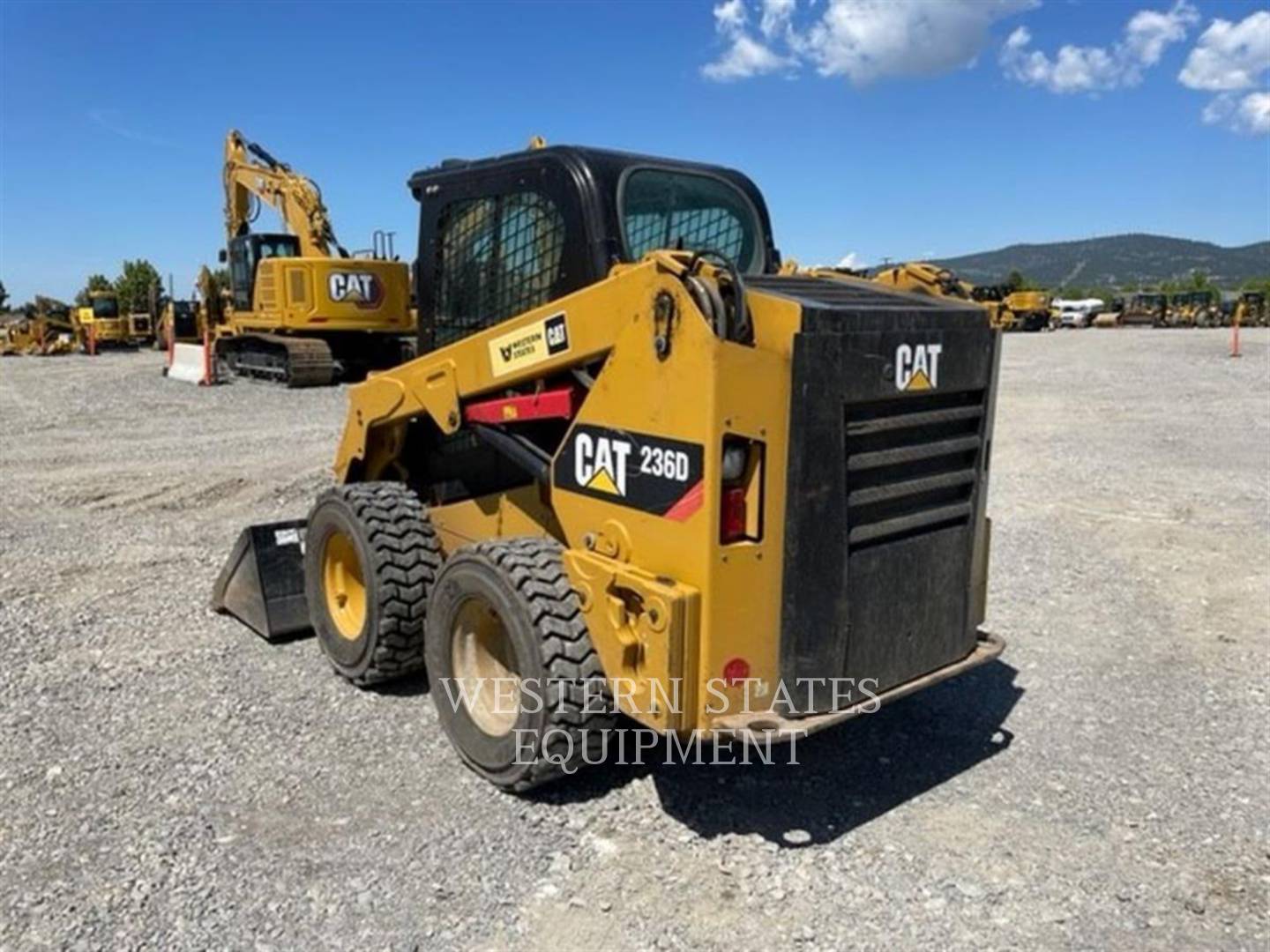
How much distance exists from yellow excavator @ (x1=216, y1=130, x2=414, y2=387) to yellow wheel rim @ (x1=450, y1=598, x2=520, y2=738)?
13.9 m

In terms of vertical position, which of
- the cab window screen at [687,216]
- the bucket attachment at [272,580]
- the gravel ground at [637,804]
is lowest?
the gravel ground at [637,804]

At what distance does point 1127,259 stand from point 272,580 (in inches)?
7944

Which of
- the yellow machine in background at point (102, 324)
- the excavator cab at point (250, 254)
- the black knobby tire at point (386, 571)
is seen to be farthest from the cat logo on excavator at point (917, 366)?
the yellow machine in background at point (102, 324)

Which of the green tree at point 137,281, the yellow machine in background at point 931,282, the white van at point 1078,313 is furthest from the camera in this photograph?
the white van at point 1078,313

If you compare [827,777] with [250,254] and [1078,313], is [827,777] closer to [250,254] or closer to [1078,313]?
Answer: [250,254]

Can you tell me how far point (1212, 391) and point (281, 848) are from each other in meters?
18.5

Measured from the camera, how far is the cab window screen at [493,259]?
13.1 feet

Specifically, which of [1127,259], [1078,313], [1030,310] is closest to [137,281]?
[1030,310]

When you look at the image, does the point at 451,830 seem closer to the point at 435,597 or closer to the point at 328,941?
the point at 328,941

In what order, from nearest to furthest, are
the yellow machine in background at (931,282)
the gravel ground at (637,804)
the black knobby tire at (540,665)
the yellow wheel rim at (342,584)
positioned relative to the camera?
1. the gravel ground at (637,804)
2. the black knobby tire at (540,665)
3. the yellow machine in background at (931,282)
4. the yellow wheel rim at (342,584)

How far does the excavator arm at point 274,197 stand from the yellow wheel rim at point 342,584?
47.0 ft

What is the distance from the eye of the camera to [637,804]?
360 cm

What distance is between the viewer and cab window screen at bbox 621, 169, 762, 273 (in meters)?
3.95

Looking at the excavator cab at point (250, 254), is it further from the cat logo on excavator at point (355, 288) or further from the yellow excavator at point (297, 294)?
the cat logo on excavator at point (355, 288)
